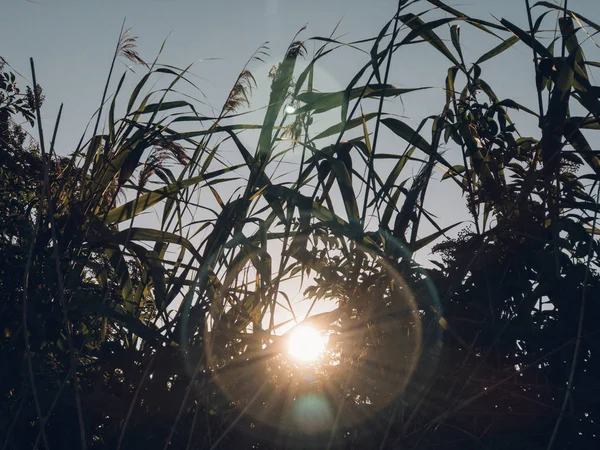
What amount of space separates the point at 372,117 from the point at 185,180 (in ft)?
2.14

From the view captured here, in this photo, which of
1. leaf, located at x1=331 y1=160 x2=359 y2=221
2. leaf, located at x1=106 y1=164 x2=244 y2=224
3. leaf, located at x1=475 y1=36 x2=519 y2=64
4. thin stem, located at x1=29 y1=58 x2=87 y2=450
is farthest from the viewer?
leaf, located at x1=475 y1=36 x2=519 y2=64

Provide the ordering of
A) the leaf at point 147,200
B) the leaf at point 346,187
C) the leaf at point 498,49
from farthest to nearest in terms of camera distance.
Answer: the leaf at point 498,49 → the leaf at point 147,200 → the leaf at point 346,187

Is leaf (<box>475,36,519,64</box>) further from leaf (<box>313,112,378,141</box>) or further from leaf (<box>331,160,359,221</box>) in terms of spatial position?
leaf (<box>331,160,359,221</box>)

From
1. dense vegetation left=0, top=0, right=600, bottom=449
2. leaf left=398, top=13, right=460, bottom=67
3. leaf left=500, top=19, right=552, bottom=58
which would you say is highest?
leaf left=398, top=13, right=460, bottom=67

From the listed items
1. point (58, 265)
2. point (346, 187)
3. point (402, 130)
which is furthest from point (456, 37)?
point (58, 265)

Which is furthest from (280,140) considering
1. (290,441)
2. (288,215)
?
(290,441)

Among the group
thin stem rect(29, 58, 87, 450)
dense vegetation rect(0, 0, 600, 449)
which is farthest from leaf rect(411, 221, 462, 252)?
thin stem rect(29, 58, 87, 450)

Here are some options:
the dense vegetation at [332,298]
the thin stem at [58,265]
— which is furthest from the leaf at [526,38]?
the thin stem at [58,265]

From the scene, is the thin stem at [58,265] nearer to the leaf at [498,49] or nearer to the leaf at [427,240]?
the leaf at [427,240]

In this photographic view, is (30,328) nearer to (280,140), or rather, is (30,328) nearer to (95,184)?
(95,184)

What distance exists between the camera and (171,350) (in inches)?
56.7

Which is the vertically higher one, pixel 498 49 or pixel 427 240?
pixel 498 49

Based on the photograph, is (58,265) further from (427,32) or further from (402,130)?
(427,32)

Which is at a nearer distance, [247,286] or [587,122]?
[587,122]
